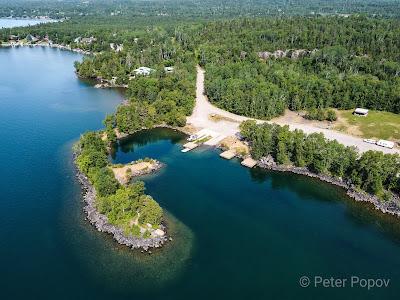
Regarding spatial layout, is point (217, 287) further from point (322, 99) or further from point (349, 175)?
point (322, 99)

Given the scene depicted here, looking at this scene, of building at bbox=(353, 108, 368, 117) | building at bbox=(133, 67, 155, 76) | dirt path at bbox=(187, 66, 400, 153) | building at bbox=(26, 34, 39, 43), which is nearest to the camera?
dirt path at bbox=(187, 66, 400, 153)

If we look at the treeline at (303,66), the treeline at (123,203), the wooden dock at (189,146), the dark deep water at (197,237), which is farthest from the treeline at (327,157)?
the treeline at (123,203)

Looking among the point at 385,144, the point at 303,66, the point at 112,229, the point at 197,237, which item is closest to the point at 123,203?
the point at 112,229

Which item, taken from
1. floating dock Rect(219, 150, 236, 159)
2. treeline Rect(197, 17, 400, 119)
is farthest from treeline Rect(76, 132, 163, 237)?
treeline Rect(197, 17, 400, 119)

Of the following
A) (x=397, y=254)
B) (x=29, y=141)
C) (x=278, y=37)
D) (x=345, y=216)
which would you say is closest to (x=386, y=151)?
(x=345, y=216)

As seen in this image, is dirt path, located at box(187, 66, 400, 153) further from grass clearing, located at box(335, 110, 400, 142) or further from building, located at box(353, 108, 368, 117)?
building, located at box(353, 108, 368, 117)

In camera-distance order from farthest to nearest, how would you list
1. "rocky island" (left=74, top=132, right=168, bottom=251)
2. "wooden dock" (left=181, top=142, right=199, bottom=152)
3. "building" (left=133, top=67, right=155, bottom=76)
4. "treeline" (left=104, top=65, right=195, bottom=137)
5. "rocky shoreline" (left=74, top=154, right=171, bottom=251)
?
"building" (left=133, top=67, right=155, bottom=76)
"treeline" (left=104, top=65, right=195, bottom=137)
"wooden dock" (left=181, top=142, right=199, bottom=152)
"rocky island" (left=74, top=132, right=168, bottom=251)
"rocky shoreline" (left=74, top=154, right=171, bottom=251)
